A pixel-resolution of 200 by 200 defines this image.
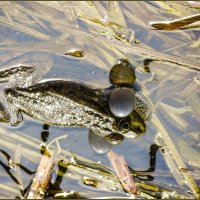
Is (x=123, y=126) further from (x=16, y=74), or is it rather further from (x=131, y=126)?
(x=16, y=74)

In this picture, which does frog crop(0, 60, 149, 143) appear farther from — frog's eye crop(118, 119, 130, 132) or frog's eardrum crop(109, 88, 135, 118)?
frog's eardrum crop(109, 88, 135, 118)

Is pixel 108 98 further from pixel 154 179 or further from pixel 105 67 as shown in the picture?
pixel 154 179

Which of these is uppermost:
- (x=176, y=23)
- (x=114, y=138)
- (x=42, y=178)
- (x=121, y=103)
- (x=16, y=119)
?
(x=176, y=23)

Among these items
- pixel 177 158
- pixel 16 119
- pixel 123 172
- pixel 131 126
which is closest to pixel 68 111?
pixel 16 119

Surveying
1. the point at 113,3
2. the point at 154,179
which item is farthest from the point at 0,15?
the point at 154,179

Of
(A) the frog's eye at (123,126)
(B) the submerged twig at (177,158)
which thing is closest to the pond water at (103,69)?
(B) the submerged twig at (177,158)

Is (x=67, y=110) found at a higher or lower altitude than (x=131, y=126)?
higher
